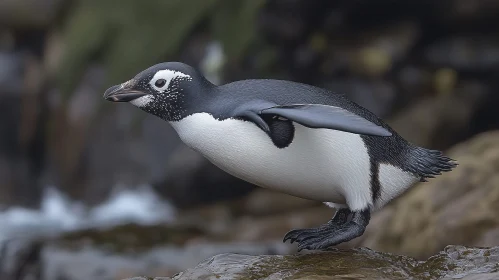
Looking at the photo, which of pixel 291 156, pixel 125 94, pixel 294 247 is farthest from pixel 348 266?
pixel 294 247

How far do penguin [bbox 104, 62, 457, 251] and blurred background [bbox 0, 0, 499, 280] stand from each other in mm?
3026

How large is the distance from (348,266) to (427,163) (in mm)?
610

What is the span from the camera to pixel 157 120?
9.30 meters

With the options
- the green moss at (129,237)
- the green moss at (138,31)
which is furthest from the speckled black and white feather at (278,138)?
the green moss at (138,31)

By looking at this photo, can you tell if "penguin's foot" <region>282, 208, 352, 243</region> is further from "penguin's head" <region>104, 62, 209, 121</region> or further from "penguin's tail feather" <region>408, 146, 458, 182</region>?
"penguin's head" <region>104, 62, 209, 121</region>

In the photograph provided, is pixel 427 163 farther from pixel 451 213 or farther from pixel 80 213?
pixel 80 213

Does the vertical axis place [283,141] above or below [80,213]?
below

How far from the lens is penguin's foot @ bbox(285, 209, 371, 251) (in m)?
2.93

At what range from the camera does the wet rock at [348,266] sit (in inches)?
107

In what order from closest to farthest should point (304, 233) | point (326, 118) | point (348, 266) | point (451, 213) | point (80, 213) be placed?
1. point (326, 118)
2. point (348, 266)
3. point (304, 233)
4. point (451, 213)
5. point (80, 213)

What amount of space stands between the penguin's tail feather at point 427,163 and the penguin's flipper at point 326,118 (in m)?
0.53

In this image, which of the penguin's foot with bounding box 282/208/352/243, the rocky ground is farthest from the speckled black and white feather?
the rocky ground

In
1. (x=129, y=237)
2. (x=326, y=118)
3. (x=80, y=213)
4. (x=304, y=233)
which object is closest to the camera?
(x=326, y=118)

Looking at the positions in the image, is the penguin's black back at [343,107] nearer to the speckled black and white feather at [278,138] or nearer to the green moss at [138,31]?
the speckled black and white feather at [278,138]
